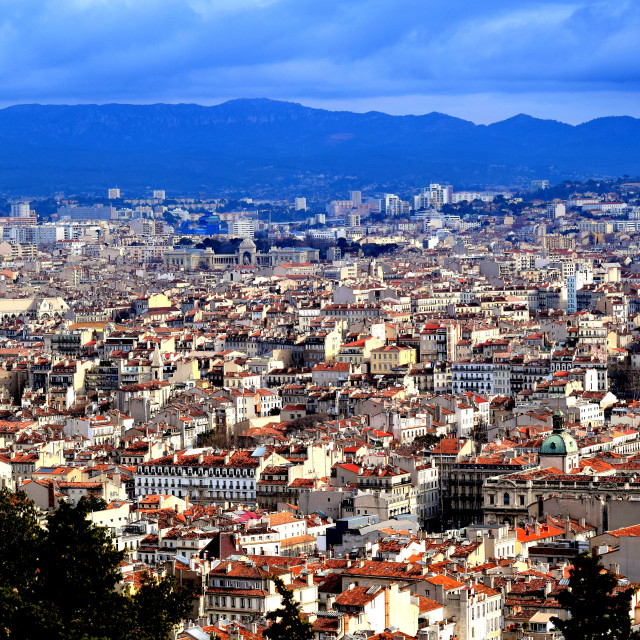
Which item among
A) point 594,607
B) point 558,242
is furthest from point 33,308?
point 594,607

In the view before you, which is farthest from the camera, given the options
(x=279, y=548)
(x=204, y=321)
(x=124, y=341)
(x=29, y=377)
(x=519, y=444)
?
(x=204, y=321)

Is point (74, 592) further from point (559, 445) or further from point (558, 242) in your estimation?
point (558, 242)

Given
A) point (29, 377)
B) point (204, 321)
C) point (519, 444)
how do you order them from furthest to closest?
point (204, 321)
point (29, 377)
point (519, 444)

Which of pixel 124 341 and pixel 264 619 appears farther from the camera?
pixel 124 341

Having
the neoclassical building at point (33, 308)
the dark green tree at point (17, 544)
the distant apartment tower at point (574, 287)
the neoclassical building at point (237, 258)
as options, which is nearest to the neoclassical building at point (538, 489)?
the dark green tree at point (17, 544)

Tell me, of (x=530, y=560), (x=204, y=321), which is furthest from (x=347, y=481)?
(x=204, y=321)

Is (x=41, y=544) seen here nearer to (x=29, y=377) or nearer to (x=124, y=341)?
(x=29, y=377)

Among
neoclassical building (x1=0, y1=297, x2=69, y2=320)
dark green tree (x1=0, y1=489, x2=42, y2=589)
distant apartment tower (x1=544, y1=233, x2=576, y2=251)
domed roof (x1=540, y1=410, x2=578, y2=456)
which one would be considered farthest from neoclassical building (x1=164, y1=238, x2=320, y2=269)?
dark green tree (x1=0, y1=489, x2=42, y2=589)
